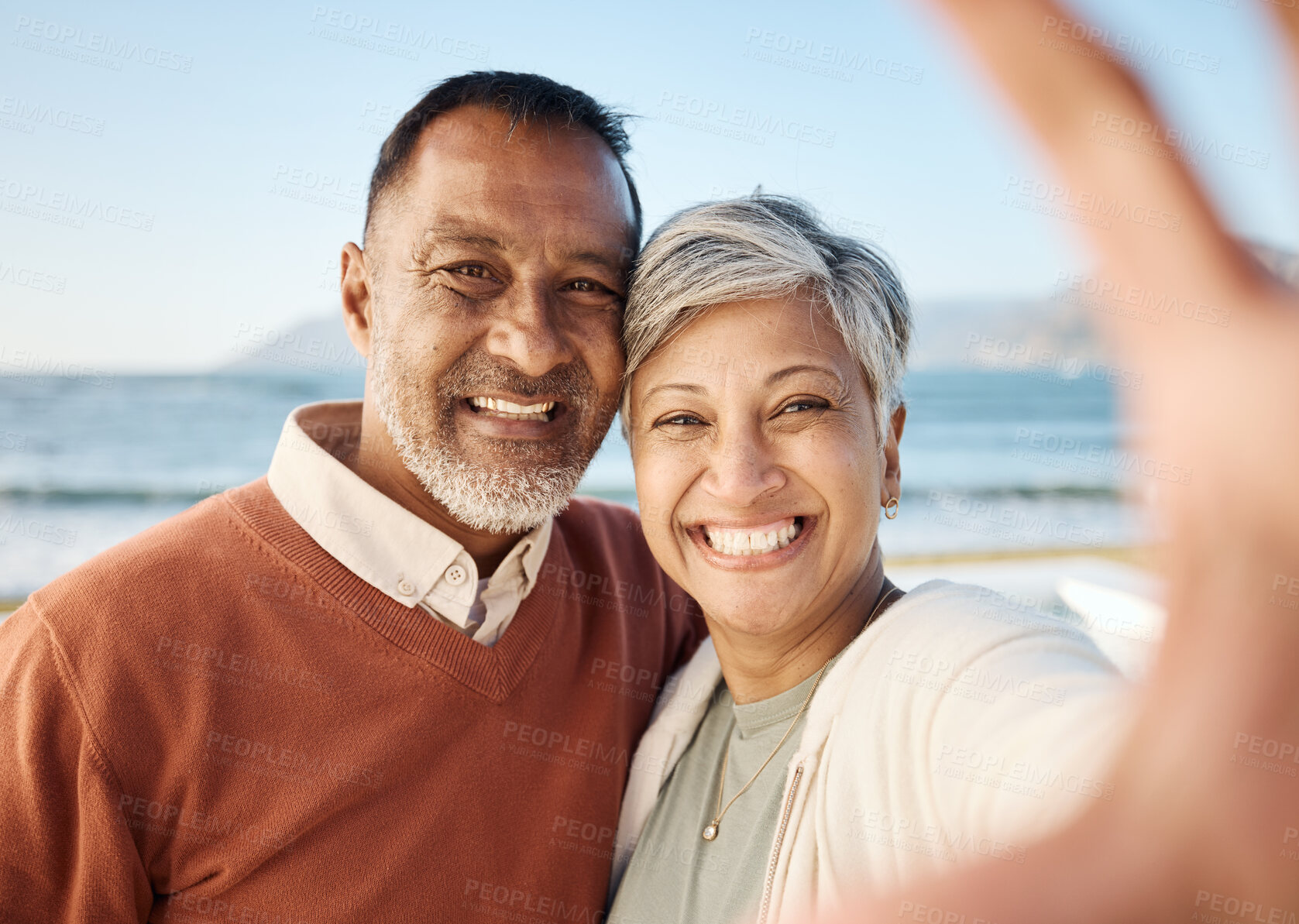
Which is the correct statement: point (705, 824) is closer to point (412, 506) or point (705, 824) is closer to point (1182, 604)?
point (412, 506)

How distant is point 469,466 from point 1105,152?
6.33ft

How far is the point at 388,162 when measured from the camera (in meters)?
2.31

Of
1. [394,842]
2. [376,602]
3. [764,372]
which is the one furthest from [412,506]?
[764,372]

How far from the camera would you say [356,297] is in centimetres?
244

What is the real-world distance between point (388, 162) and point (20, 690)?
1477 millimetres

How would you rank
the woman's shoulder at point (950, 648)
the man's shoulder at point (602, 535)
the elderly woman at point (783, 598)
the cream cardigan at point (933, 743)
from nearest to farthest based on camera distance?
the cream cardigan at point (933, 743)
the woman's shoulder at point (950, 648)
the elderly woman at point (783, 598)
the man's shoulder at point (602, 535)

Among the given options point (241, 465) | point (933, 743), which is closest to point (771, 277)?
point (933, 743)

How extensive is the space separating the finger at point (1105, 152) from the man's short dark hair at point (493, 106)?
6.61ft

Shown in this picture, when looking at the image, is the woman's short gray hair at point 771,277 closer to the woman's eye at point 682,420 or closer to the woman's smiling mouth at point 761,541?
the woman's eye at point 682,420

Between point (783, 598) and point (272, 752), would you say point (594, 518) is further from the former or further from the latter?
point (272, 752)

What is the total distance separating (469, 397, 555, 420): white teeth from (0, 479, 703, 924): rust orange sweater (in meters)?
0.51

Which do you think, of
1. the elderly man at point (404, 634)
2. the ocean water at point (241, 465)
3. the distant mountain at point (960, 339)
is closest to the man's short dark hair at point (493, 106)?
the elderly man at point (404, 634)

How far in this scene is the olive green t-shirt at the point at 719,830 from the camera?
1753mm

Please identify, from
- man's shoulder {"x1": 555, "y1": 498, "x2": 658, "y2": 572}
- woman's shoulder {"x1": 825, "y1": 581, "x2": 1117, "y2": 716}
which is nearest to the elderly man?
man's shoulder {"x1": 555, "y1": 498, "x2": 658, "y2": 572}
